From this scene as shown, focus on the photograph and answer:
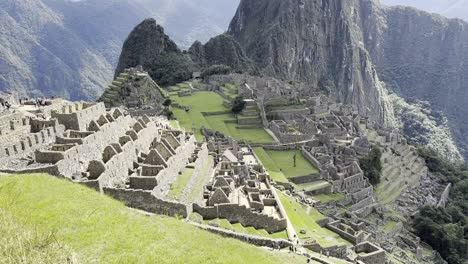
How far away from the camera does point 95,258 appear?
1217 centimetres

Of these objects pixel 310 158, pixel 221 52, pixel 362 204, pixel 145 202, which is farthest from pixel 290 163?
pixel 221 52

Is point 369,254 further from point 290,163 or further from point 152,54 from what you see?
point 152,54

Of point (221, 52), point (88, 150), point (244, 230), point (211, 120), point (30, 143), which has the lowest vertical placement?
point (244, 230)

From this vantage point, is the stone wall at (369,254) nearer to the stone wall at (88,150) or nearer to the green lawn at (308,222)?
the green lawn at (308,222)

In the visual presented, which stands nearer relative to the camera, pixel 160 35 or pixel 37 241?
pixel 37 241

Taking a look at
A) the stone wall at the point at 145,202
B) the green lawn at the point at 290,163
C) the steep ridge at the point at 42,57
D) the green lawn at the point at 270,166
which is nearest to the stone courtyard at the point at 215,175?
the stone wall at the point at 145,202

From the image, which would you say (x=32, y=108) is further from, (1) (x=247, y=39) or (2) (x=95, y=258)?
(1) (x=247, y=39)

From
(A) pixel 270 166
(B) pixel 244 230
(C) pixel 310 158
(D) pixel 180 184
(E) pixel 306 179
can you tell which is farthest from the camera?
(C) pixel 310 158

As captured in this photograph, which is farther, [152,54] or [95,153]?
[152,54]

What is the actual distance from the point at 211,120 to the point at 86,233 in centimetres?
4362

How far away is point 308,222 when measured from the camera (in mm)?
29766

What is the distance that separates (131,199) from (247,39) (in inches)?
6383

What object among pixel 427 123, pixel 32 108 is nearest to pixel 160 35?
pixel 32 108

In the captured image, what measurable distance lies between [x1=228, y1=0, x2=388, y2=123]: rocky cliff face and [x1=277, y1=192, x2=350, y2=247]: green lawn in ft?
413
